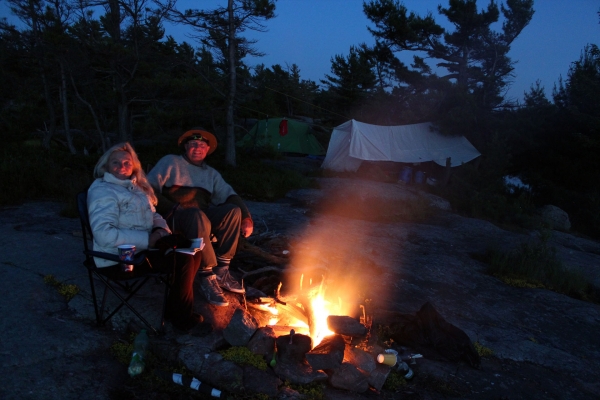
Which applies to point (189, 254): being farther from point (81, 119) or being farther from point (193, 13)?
point (81, 119)

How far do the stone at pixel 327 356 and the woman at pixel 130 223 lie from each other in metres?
0.81

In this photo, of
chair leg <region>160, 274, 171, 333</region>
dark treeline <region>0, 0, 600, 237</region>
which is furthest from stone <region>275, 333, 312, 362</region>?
dark treeline <region>0, 0, 600, 237</region>

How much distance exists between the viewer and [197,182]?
3.80 meters

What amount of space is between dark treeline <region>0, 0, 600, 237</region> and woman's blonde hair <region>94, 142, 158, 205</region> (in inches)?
322

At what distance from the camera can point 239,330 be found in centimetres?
282

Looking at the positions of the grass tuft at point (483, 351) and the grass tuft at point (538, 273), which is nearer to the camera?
the grass tuft at point (483, 351)

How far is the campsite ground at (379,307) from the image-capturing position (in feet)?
8.28

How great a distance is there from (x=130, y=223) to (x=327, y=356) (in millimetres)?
1524

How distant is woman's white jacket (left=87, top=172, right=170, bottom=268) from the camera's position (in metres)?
2.73

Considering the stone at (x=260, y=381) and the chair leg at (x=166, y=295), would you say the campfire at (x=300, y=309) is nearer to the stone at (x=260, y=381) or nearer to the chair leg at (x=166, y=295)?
the stone at (x=260, y=381)

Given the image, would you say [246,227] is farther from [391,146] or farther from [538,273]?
[391,146]

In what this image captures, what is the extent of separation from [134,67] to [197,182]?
8.26 metres

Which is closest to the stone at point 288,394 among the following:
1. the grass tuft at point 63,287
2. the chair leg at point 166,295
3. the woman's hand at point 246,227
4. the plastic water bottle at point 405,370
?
the plastic water bottle at point 405,370

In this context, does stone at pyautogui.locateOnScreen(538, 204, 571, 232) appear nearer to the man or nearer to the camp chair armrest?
the man
